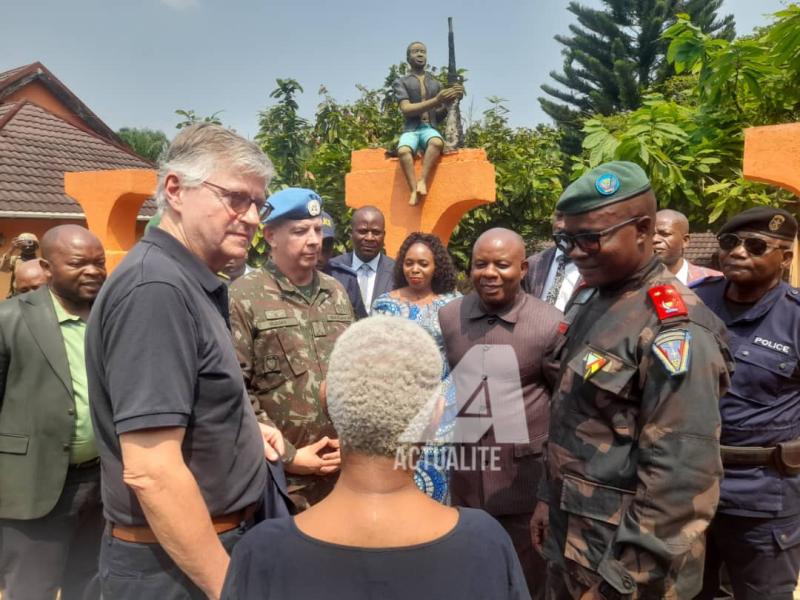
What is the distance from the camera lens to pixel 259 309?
2770 mm

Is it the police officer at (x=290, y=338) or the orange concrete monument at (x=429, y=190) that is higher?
the orange concrete monument at (x=429, y=190)

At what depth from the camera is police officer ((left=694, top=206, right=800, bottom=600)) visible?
2.61 m

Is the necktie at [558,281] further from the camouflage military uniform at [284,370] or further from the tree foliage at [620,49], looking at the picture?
the tree foliage at [620,49]

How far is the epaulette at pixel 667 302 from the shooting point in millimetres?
1903

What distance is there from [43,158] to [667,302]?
45.9ft

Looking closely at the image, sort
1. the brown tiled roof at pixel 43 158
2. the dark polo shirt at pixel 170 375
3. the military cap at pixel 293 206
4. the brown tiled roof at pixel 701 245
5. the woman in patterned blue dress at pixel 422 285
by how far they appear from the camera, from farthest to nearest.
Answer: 1. the brown tiled roof at pixel 701 245
2. the brown tiled roof at pixel 43 158
3. the woman in patterned blue dress at pixel 422 285
4. the military cap at pixel 293 206
5. the dark polo shirt at pixel 170 375

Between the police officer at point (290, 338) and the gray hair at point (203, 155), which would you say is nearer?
the gray hair at point (203, 155)

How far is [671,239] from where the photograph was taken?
14.2 ft

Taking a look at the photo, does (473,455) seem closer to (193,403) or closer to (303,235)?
(303,235)

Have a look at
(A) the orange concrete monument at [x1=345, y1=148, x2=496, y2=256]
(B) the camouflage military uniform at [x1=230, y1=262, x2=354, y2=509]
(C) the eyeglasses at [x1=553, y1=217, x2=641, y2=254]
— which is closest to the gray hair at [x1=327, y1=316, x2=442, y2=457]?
(C) the eyeglasses at [x1=553, y1=217, x2=641, y2=254]

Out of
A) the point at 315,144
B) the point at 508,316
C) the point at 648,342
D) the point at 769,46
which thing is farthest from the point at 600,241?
the point at 315,144

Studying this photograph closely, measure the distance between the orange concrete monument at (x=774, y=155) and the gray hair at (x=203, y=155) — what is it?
4.22 m

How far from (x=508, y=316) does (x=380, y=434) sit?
6.93 ft

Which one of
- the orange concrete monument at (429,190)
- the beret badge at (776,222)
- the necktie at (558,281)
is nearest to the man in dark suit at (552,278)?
the necktie at (558,281)
